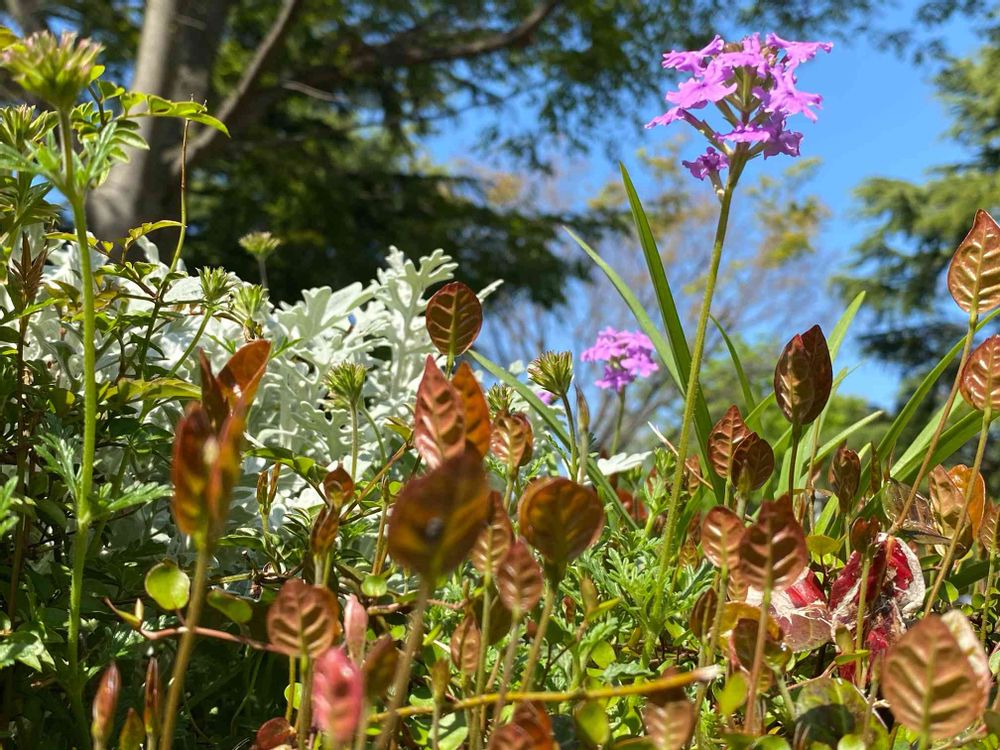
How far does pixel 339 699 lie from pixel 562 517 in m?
0.14

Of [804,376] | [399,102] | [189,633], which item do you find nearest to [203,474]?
[189,633]

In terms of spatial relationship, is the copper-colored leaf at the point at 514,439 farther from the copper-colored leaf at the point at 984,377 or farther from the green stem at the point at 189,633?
the copper-colored leaf at the point at 984,377

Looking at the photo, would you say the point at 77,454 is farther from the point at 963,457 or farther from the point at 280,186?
the point at 963,457

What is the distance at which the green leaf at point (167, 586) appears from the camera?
0.43 metres

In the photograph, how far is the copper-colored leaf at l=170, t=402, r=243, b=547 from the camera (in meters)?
0.33

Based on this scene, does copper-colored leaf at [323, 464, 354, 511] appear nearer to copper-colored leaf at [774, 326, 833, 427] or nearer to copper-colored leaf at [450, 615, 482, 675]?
copper-colored leaf at [450, 615, 482, 675]

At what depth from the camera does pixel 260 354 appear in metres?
0.47

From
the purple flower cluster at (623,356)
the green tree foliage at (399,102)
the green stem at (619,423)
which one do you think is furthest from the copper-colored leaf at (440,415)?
the green tree foliage at (399,102)

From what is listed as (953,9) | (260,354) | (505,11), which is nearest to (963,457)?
(953,9)

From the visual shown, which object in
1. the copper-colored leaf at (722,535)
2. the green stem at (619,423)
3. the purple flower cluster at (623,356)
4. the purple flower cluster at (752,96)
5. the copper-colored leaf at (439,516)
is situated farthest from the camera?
the purple flower cluster at (623,356)

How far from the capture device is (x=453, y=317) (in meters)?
0.60

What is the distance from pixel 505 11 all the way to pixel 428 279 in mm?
8395

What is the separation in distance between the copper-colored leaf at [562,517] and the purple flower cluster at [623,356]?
1.27 metres

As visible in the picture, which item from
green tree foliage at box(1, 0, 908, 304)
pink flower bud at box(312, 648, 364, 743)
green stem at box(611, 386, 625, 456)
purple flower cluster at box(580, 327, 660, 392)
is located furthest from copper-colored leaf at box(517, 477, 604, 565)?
green tree foliage at box(1, 0, 908, 304)
